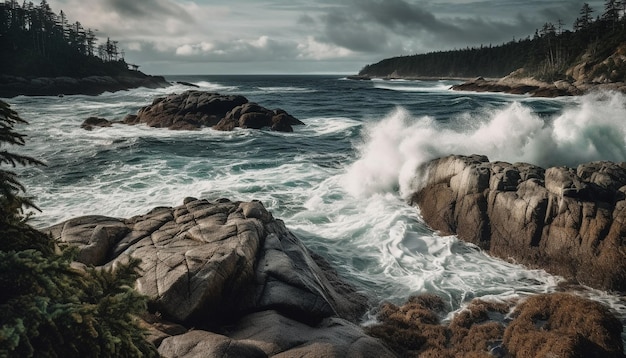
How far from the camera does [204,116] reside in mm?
38719

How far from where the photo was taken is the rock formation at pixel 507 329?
24.1 feet

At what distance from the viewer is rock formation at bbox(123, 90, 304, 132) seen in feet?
122

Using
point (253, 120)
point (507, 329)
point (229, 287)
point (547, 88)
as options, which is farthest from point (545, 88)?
point (229, 287)

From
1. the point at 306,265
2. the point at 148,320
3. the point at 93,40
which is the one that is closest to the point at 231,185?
the point at 306,265

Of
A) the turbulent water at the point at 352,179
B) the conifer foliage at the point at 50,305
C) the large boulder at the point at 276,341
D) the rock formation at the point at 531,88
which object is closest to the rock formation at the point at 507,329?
the turbulent water at the point at 352,179

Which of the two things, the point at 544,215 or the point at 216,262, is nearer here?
the point at 216,262

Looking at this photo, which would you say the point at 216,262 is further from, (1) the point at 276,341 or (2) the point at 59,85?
(2) the point at 59,85

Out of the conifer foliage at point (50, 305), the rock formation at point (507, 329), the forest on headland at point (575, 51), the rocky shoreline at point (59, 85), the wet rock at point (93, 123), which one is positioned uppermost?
the forest on headland at point (575, 51)

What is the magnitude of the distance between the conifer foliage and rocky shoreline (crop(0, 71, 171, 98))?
7813 centimetres

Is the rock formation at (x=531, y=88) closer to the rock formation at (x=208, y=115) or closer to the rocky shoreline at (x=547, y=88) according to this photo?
the rocky shoreline at (x=547, y=88)

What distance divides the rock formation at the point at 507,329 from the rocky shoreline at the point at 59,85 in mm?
78463

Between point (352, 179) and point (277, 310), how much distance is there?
11.9 metres

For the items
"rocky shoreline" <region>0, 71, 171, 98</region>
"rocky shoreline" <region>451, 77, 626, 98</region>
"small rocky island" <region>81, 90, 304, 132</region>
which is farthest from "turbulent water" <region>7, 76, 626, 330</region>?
"rocky shoreline" <region>0, 71, 171, 98</region>

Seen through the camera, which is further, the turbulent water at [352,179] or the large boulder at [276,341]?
the turbulent water at [352,179]
